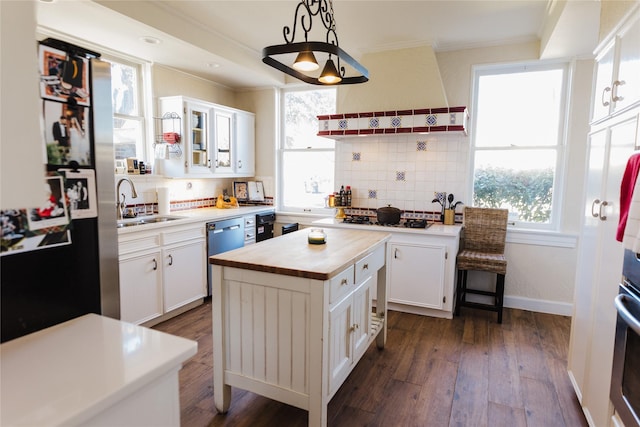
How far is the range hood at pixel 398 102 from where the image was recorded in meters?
3.58

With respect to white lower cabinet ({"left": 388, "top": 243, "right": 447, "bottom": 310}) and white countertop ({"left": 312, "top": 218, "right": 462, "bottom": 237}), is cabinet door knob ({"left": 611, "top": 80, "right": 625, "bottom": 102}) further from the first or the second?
white lower cabinet ({"left": 388, "top": 243, "right": 447, "bottom": 310})

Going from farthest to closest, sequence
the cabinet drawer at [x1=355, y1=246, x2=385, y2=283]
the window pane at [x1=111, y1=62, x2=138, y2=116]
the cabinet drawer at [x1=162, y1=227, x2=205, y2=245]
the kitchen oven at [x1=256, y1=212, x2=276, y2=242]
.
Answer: the kitchen oven at [x1=256, y1=212, x2=276, y2=242] < the window pane at [x1=111, y1=62, x2=138, y2=116] < the cabinet drawer at [x1=162, y1=227, x2=205, y2=245] < the cabinet drawer at [x1=355, y1=246, x2=385, y2=283]

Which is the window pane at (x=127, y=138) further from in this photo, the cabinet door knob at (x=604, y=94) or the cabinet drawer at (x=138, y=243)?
the cabinet door knob at (x=604, y=94)

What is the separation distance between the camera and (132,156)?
3.76 m

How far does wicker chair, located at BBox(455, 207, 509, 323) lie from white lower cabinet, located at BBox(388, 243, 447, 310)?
0.24 metres

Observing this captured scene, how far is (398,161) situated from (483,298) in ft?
5.61

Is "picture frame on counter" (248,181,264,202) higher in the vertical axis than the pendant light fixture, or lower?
lower

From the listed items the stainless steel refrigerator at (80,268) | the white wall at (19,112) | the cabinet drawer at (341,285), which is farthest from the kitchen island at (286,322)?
the white wall at (19,112)

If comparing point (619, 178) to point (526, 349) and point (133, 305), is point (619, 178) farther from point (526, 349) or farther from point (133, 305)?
point (133, 305)

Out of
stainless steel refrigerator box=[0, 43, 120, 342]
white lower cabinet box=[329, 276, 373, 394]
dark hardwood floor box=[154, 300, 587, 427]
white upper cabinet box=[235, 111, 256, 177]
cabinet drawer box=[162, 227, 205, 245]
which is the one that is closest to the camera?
stainless steel refrigerator box=[0, 43, 120, 342]

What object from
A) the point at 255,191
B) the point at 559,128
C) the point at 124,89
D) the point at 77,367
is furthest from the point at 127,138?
the point at 559,128

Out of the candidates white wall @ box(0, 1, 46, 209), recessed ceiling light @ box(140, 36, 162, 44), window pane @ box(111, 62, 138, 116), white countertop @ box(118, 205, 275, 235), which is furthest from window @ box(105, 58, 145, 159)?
white wall @ box(0, 1, 46, 209)

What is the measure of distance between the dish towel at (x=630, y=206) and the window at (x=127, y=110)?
3816mm

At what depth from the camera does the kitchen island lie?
181cm
